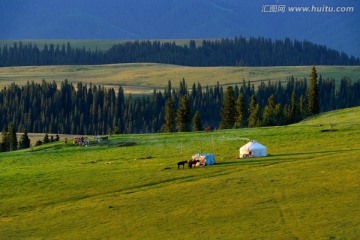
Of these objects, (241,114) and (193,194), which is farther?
(241,114)

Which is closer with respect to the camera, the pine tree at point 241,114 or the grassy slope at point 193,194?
the grassy slope at point 193,194

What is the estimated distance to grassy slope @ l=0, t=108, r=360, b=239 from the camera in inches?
2077

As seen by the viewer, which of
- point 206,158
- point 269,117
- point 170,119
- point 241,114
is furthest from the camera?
point 170,119

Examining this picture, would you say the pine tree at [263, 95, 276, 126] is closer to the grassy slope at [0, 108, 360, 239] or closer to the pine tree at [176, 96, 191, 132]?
the pine tree at [176, 96, 191, 132]

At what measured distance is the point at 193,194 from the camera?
62.3 metres

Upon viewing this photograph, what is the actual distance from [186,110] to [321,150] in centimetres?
5770

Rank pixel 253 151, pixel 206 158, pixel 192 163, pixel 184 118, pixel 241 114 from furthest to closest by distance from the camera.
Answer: pixel 241 114 < pixel 184 118 < pixel 253 151 < pixel 206 158 < pixel 192 163

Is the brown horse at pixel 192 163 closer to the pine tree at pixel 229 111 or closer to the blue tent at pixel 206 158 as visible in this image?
the blue tent at pixel 206 158

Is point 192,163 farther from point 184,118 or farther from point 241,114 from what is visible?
point 241,114

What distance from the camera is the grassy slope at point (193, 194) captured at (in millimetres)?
52750

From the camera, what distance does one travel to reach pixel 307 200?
188 feet


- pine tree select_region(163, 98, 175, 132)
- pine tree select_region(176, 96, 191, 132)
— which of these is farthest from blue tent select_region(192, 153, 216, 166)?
pine tree select_region(163, 98, 175, 132)

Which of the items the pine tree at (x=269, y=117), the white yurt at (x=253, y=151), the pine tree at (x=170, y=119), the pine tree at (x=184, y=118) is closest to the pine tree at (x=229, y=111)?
the pine tree at (x=184, y=118)

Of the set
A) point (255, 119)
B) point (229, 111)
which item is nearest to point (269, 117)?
point (255, 119)
